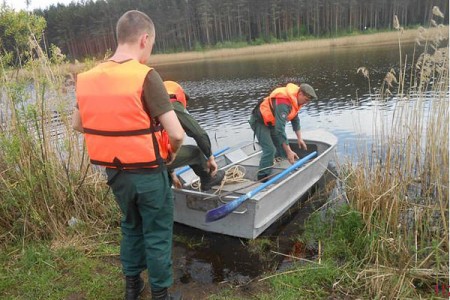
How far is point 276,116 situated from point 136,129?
11.1ft

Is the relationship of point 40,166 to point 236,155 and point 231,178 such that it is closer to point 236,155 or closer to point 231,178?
point 231,178

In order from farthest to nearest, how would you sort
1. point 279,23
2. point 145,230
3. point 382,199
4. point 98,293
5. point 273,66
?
point 279,23 → point 273,66 → point 382,199 → point 98,293 → point 145,230

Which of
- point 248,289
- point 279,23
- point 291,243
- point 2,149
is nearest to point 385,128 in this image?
point 291,243

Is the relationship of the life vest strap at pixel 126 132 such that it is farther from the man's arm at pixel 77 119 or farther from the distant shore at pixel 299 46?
the distant shore at pixel 299 46

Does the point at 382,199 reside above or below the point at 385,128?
below

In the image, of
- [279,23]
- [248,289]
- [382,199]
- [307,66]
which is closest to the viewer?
[248,289]

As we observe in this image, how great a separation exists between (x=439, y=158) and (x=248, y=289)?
2250mm

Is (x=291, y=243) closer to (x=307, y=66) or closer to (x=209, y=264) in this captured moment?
(x=209, y=264)

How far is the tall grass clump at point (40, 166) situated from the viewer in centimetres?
398

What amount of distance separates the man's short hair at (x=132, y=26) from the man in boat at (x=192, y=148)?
1087 millimetres

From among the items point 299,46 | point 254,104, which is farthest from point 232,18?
point 254,104

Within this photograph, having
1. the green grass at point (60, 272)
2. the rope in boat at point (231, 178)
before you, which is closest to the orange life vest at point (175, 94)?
the rope in boat at point (231, 178)

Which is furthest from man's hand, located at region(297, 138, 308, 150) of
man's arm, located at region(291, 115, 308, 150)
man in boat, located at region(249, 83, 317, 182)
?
man in boat, located at region(249, 83, 317, 182)

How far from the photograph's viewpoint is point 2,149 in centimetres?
409
